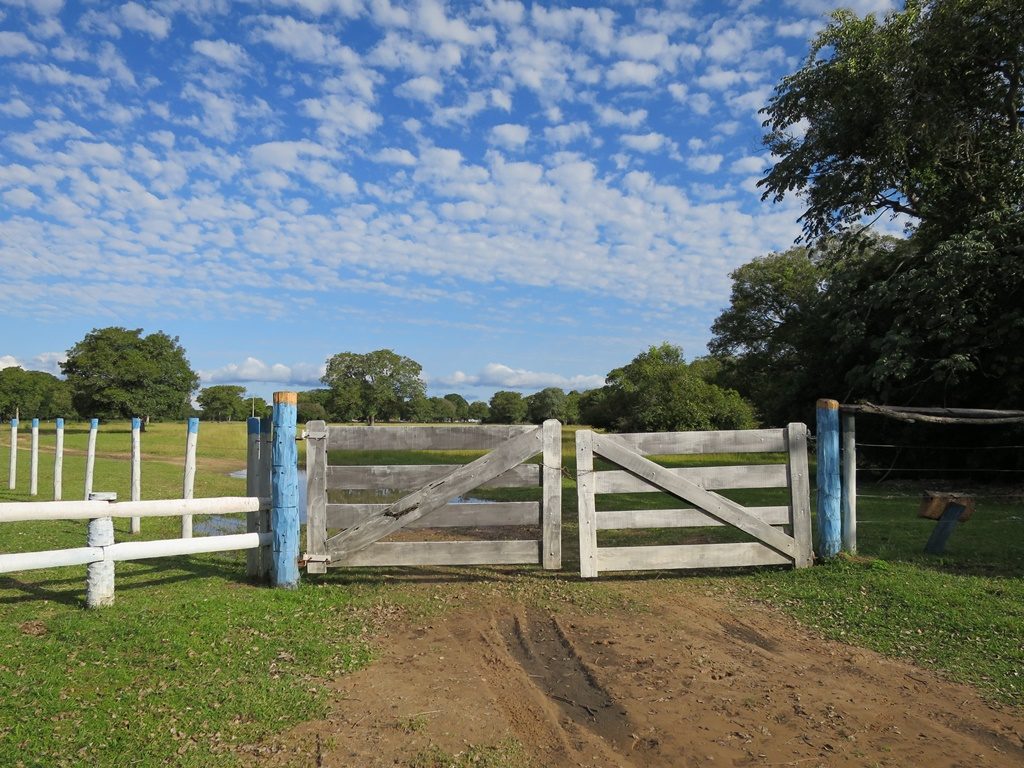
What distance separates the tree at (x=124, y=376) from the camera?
5666 cm

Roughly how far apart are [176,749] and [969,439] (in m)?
22.0

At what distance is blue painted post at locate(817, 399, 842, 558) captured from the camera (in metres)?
7.89

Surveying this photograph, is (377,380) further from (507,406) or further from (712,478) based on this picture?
(712,478)

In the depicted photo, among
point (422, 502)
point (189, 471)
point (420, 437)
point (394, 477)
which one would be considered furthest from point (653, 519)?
point (189, 471)

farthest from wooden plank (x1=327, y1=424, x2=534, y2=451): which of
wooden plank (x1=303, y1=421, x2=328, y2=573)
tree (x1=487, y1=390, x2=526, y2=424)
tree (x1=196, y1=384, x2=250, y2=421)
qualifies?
tree (x1=196, y1=384, x2=250, y2=421)

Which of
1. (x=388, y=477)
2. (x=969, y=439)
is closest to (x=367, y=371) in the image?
(x=969, y=439)

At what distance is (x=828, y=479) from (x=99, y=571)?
309 inches

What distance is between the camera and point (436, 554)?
718 cm

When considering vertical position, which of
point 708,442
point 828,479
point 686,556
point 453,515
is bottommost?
point 686,556

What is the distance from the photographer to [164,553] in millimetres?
6332

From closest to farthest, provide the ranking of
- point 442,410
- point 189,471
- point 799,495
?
point 799,495 < point 189,471 < point 442,410

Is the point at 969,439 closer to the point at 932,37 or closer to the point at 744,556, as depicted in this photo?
the point at 932,37

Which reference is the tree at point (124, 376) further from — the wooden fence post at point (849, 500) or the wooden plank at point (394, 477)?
the wooden fence post at point (849, 500)

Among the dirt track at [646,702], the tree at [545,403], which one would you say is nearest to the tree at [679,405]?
the tree at [545,403]
